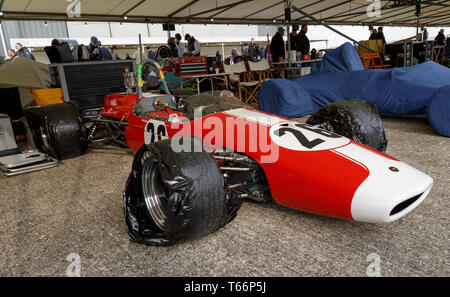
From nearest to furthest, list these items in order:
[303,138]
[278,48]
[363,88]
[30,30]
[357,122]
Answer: [303,138]
[357,122]
[363,88]
[278,48]
[30,30]

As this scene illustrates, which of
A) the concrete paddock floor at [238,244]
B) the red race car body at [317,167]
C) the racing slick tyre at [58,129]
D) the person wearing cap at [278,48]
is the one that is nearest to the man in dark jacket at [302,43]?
the person wearing cap at [278,48]

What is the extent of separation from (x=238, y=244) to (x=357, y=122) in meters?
1.48

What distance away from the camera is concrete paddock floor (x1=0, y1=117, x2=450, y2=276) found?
5.38 ft

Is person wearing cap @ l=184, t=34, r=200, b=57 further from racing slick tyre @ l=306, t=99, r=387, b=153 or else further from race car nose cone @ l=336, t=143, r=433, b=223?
race car nose cone @ l=336, t=143, r=433, b=223

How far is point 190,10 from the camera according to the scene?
11.1 metres

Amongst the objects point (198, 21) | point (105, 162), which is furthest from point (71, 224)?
point (198, 21)

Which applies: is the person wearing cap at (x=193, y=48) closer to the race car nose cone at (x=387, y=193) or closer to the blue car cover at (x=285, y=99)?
the blue car cover at (x=285, y=99)

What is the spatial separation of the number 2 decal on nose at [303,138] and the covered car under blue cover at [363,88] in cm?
267

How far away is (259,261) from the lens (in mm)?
1698

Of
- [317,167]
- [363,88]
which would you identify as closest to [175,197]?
[317,167]

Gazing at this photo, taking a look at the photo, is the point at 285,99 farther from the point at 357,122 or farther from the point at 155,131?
the point at 155,131

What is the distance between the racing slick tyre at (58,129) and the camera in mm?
3801

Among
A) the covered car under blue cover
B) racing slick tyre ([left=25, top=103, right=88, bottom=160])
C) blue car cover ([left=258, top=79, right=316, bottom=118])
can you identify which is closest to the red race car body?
racing slick tyre ([left=25, top=103, right=88, bottom=160])
